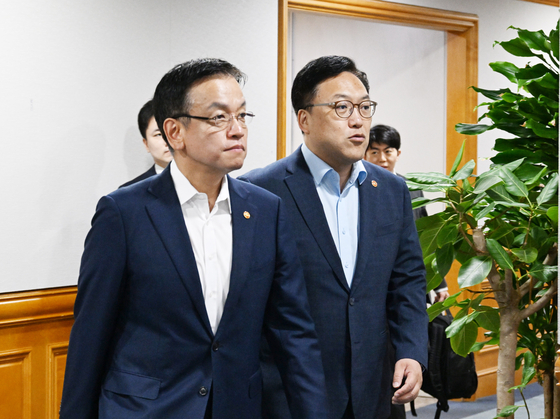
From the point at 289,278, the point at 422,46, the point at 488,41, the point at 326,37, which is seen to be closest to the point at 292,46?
the point at 326,37

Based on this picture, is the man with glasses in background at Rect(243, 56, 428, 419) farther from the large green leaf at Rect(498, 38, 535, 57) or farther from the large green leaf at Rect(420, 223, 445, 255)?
the large green leaf at Rect(498, 38, 535, 57)

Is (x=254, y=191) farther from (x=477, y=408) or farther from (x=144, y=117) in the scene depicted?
(x=477, y=408)

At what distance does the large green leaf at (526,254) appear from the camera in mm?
2027

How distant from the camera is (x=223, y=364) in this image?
1375 mm

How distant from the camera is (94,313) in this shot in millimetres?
1335

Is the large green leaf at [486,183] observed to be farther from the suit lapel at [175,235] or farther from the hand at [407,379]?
the suit lapel at [175,235]

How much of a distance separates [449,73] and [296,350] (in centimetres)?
336

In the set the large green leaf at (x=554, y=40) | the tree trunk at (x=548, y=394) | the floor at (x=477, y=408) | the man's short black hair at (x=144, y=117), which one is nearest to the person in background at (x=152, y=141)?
the man's short black hair at (x=144, y=117)

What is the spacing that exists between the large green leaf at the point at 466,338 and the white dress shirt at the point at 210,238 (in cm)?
113

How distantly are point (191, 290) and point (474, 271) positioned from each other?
1046 mm

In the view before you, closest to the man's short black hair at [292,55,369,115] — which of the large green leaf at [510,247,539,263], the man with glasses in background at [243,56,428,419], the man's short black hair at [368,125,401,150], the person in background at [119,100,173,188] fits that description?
the man with glasses in background at [243,56,428,419]

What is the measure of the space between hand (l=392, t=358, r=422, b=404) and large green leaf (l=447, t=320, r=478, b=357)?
23.7 inches

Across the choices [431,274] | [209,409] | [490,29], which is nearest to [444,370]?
[431,274]

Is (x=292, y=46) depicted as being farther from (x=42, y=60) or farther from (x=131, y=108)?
(x=42, y=60)
